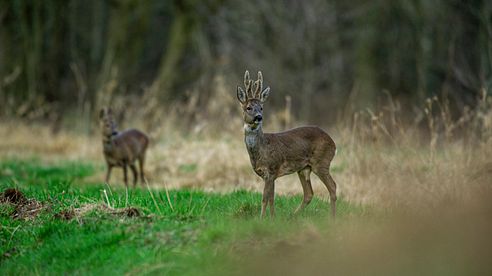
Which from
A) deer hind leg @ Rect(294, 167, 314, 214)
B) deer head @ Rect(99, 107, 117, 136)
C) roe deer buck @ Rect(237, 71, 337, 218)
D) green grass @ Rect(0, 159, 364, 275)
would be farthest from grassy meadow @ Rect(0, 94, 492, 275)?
deer head @ Rect(99, 107, 117, 136)

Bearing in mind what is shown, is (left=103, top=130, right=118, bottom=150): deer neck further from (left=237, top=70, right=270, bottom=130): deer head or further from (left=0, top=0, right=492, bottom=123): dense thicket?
(left=237, top=70, right=270, bottom=130): deer head

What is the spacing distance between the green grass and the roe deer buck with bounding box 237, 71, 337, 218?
0.41 metres

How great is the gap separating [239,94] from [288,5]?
2328 cm

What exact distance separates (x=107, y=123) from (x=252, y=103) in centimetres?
754

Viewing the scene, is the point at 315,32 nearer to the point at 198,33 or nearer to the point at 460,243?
the point at 198,33

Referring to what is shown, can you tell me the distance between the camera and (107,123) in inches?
586

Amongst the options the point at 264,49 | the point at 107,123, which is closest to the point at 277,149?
the point at 107,123

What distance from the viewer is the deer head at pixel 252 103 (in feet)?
26.0

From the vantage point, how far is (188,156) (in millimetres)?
16516

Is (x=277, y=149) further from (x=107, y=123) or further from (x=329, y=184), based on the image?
(x=107, y=123)

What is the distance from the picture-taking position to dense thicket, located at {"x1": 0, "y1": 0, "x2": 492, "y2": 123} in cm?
2322

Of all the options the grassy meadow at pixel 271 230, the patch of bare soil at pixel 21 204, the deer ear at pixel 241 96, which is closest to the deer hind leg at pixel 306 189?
the grassy meadow at pixel 271 230

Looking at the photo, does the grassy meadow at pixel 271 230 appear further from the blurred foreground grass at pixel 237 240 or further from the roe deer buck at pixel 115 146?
the roe deer buck at pixel 115 146

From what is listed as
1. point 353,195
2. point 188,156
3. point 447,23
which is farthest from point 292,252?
point 447,23
